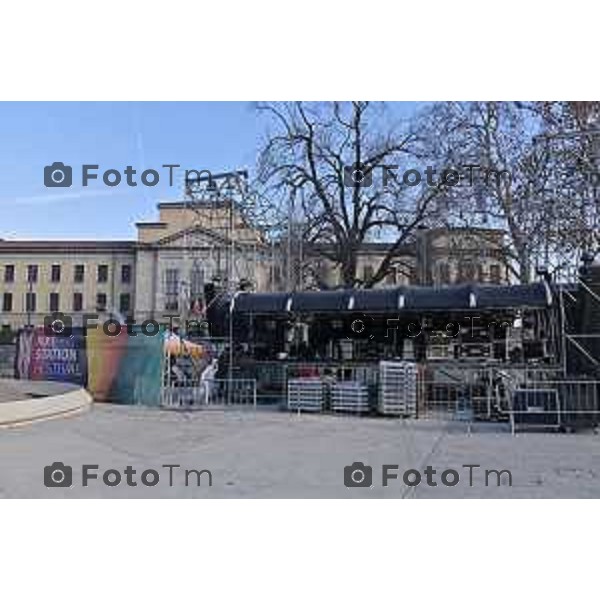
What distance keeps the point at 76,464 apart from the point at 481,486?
4425 millimetres

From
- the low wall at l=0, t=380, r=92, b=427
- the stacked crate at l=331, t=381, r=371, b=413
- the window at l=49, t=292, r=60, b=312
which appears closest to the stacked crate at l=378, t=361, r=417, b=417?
the stacked crate at l=331, t=381, r=371, b=413

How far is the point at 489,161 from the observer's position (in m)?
24.2

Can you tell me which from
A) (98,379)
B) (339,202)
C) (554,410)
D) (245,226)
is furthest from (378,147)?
(554,410)

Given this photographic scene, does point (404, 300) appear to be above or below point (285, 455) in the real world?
above

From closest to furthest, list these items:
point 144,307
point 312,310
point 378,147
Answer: point 312,310 → point 378,147 → point 144,307

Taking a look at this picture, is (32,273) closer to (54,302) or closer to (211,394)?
(54,302)

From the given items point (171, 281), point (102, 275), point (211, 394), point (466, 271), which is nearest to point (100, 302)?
point (102, 275)

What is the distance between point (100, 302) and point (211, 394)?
141ft

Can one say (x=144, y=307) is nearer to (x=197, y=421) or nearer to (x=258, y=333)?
(x=258, y=333)

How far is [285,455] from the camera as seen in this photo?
332 inches
